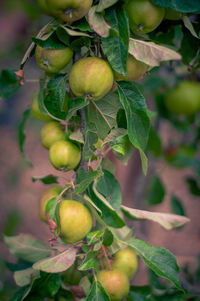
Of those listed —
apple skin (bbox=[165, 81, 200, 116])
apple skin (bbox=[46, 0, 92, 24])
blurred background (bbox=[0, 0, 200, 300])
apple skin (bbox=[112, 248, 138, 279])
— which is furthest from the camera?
blurred background (bbox=[0, 0, 200, 300])

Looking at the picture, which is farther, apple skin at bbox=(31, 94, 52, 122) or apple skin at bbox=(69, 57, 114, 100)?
apple skin at bbox=(31, 94, 52, 122)

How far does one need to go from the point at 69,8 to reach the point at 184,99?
0.79 metres

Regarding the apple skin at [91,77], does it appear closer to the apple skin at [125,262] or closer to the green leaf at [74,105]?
the green leaf at [74,105]

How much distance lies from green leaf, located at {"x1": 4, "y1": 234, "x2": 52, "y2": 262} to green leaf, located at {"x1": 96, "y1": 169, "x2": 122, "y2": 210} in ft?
0.90

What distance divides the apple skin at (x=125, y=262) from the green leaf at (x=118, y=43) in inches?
17.5

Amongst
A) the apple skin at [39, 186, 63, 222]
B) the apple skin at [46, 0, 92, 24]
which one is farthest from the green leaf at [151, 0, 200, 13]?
the apple skin at [39, 186, 63, 222]

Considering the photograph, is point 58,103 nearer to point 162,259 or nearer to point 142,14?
point 142,14

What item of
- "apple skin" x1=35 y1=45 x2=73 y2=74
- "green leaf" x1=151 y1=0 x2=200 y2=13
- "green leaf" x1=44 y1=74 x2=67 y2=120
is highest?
"apple skin" x1=35 y1=45 x2=73 y2=74

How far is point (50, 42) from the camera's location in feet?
1.87

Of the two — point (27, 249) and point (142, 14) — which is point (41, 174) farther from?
point (142, 14)

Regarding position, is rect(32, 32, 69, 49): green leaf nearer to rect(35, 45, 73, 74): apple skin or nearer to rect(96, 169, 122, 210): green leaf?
→ rect(35, 45, 73, 74): apple skin

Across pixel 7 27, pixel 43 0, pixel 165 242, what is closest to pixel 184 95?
pixel 43 0

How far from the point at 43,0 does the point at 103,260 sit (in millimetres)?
580

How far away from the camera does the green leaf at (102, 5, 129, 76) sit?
0.53 m
